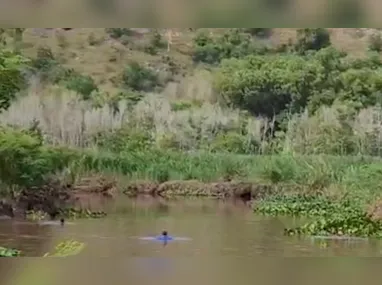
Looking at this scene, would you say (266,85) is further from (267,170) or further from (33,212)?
(33,212)

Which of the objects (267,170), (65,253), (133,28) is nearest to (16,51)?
(133,28)

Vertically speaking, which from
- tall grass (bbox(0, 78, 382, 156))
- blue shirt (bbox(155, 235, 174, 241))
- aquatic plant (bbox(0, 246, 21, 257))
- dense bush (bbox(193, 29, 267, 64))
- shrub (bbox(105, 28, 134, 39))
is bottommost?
aquatic plant (bbox(0, 246, 21, 257))

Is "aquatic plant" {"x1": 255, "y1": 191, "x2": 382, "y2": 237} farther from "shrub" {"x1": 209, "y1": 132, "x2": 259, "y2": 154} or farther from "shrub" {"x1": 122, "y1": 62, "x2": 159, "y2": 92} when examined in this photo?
"shrub" {"x1": 122, "y1": 62, "x2": 159, "y2": 92}

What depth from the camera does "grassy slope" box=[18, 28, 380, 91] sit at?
11.6ft

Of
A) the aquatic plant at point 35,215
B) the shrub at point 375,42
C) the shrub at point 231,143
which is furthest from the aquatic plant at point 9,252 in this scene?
the shrub at point 375,42

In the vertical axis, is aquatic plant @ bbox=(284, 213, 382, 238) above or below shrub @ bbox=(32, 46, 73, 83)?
below

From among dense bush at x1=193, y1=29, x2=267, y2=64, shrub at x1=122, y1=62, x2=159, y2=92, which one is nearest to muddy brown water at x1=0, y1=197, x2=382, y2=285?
shrub at x1=122, y1=62, x2=159, y2=92

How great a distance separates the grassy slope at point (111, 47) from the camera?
3533 mm

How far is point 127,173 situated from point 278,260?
551 mm

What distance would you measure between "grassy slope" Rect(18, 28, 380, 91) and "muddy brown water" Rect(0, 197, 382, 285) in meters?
0.43

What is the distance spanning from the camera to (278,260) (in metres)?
3.51

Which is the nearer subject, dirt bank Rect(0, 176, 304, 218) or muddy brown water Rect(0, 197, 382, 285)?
muddy brown water Rect(0, 197, 382, 285)

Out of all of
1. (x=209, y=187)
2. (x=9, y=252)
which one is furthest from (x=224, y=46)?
(x=9, y=252)

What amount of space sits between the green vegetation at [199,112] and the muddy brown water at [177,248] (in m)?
0.07
